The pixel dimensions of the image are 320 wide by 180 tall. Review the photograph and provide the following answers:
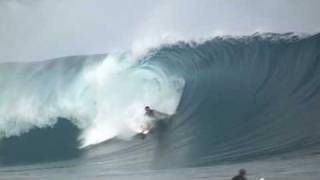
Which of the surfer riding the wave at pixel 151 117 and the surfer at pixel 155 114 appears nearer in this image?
the surfer riding the wave at pixel 151 117

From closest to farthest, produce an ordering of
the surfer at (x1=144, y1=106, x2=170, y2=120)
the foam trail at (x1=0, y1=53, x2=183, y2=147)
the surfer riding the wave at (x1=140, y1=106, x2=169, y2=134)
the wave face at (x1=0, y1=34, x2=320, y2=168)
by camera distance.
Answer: the wave face at (x1=0, y1=34, x2=320, y2=168)
the surfer riding the wave at (x1=140, y1=106, x2=169, y2=134)
the surfer at (x1=144, y1=106, x2=170, y2=120)
the foam trail at (x1=0, y1=53, x2=183, y2=147)

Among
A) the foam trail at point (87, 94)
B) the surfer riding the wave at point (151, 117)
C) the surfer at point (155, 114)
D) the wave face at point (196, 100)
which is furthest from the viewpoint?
the foam trail at point (87, 94)

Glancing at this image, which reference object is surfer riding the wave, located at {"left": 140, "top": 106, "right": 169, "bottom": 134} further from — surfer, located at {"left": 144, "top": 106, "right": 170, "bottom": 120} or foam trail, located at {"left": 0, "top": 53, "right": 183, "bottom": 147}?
foam trail, located at {"left": 0, "top": 53, "right": 183, "bottom": 147}

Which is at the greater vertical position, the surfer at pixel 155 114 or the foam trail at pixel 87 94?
the foam trail at pixel 87 94

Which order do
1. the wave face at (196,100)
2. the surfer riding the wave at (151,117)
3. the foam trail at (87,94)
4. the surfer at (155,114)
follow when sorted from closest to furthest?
1. the wave face at (196,100)
2. the surfer riding the wave at (151,117)
3. the surfer at (155,114)
4. the foam trail at (87,94)

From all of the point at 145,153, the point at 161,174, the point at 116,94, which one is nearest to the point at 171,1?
the point at 116,94

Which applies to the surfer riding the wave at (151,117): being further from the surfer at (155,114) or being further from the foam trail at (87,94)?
the foam trail at (87,94)

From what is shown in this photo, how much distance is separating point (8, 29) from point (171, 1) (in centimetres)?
377

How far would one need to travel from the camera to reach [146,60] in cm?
1384

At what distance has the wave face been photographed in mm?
11008

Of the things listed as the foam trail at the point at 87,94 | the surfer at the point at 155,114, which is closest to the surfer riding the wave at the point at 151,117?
the surfer at the point at 155,114

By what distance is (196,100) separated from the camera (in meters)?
12.4

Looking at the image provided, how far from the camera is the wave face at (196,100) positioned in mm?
11008

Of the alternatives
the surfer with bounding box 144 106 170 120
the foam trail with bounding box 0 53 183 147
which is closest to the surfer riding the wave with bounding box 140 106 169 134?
the surfer with bounding box 144 106 170 120
